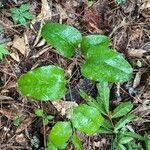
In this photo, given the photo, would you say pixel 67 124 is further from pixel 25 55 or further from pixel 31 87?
pixel 25 55

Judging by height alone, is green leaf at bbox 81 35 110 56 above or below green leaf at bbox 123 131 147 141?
above

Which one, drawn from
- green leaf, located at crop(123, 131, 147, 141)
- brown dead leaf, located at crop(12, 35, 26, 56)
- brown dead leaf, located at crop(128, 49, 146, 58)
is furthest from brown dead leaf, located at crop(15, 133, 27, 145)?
brown dead leaf, located at crop(128, 49, 146, 58)

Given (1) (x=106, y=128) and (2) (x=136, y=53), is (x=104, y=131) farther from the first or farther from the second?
(2) (x=136, y=53)

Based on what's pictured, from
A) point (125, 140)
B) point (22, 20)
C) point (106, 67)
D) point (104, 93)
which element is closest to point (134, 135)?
point (125, 140)

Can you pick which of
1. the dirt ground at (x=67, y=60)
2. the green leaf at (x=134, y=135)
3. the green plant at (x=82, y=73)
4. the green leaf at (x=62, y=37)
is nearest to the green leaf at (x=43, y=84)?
the green plant at (x=82, y=73)

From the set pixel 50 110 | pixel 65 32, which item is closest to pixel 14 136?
pixel 50 110

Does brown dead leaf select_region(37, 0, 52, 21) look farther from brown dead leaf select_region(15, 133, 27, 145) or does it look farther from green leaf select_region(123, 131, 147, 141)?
green leaf select_region(123, 131, 147, 141)
